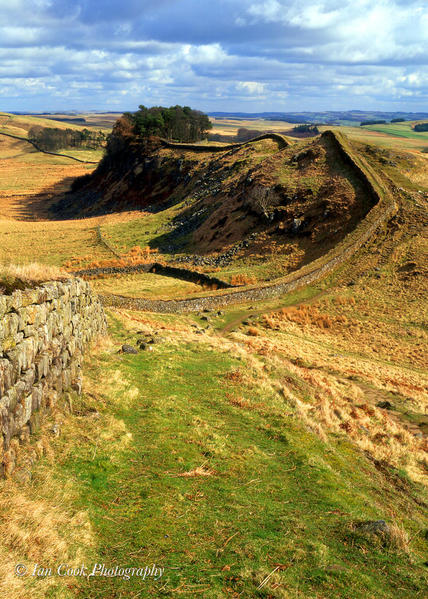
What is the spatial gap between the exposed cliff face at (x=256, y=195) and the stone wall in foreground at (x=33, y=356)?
3797 centimetres

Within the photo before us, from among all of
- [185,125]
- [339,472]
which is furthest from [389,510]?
[185,125]

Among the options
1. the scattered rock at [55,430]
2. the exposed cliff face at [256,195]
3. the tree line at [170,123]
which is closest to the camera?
the scattered rock at [55,430]

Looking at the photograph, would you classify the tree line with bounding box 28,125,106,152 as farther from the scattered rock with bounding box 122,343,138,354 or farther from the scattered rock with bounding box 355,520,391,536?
the scattered rock with bounding box 355,520,391,536

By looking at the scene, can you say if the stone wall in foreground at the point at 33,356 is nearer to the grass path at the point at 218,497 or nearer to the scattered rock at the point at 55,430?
the scattered rock at the point at 55,430

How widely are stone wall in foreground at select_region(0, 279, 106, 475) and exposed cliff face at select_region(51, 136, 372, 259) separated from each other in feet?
125

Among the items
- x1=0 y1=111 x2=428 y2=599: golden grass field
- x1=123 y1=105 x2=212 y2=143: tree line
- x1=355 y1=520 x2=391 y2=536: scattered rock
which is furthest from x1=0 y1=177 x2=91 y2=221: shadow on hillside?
x1=355 y1=520 x2=391 y2=536: scattered rock

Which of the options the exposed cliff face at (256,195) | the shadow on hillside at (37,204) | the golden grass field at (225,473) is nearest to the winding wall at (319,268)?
the exposed cliff face at (256,195)

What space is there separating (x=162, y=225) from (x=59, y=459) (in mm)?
64952

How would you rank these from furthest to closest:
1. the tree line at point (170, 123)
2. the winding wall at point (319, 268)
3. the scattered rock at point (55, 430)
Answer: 1. the tree line at point (170, 123)
2. the winding wall at point (319, 268)
3. the scattered rock at point (55, 430)

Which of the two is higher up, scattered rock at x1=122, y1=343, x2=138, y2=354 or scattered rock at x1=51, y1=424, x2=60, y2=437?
scattered rock at x1=51, y1=424, x2=60, y2=437

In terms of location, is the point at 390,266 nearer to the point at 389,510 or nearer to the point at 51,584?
the point at 389,510

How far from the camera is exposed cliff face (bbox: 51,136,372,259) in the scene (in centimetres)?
5153

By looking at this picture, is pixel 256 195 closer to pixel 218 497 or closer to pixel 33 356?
pixel 33 356

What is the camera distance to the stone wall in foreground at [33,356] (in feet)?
31.9
